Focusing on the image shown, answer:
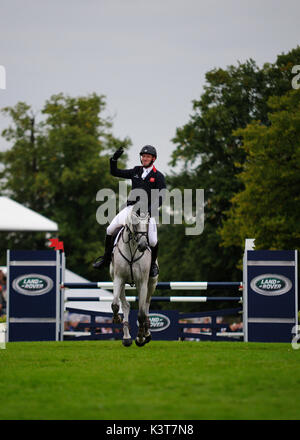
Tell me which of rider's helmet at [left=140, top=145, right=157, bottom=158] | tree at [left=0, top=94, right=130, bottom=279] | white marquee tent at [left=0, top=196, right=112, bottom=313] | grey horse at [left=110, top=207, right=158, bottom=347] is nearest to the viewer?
grey horse at [left=110, top=207, right=158, bottom=347]

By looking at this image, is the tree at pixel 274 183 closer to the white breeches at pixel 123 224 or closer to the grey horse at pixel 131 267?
the white breeches at pixel 123 224

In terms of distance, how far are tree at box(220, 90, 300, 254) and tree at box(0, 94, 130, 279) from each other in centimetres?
1298

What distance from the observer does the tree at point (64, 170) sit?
51344mm

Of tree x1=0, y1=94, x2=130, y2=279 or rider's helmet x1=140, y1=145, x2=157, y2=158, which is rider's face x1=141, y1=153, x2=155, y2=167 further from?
tree x1=0, y1=94, x2=130, y2=279

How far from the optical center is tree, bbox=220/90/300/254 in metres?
39.2

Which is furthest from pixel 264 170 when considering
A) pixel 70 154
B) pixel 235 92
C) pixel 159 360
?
pixel 159 360

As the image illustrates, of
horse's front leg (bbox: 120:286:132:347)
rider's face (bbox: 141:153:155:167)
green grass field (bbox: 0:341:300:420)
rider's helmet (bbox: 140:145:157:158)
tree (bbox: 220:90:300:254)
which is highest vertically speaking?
tree (bbox: 220:90:300:254)

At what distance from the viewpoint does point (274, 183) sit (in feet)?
131

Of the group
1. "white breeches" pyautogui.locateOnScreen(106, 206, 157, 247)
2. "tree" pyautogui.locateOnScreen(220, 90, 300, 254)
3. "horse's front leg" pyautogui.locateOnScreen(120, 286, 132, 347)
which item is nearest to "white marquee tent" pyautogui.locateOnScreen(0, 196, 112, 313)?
"tree" pyautogui.locateOnScreen(220, 90, 300, 254)

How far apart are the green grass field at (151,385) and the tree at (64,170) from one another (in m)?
39.7

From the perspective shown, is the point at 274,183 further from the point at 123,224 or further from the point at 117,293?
the point at 117,293

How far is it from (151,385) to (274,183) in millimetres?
32877

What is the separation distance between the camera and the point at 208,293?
47406mm

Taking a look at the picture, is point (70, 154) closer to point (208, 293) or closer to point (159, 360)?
point (208, 293)
